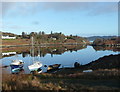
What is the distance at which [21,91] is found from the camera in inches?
512

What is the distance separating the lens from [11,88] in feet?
45.3

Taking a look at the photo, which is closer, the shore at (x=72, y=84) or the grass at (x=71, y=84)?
the shore at (x=72, y=84)

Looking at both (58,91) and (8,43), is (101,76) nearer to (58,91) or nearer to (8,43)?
(58,91)

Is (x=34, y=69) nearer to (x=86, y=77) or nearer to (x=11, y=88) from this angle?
(x=86, y=77)

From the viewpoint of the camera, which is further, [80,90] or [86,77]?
[86,77]

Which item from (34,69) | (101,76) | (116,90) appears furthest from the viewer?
(34,69)

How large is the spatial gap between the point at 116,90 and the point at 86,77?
19.8 feet

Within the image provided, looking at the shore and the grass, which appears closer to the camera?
the shore

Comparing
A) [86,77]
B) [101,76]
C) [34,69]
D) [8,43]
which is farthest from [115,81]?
[8,43]

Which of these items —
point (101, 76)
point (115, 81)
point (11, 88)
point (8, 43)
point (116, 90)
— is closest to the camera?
point (116, 90)

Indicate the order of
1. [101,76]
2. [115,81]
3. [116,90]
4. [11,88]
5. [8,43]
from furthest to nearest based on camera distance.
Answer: [8,43] → [101,76] → [115,81] → [11,88] → [116,90]

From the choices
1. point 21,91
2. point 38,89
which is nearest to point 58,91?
point 38,89

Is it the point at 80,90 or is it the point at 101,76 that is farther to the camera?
the point at 101,76

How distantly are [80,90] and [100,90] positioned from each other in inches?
53.4
